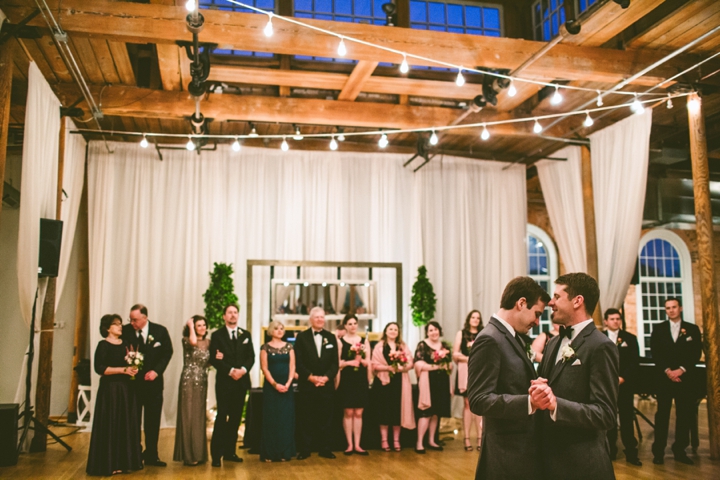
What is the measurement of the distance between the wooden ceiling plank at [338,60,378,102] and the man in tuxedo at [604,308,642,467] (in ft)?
A: 12.9

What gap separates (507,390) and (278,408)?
453 centimetres

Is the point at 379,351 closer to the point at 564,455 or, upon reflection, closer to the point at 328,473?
the point at 328,473

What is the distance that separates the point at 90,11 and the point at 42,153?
1.79m

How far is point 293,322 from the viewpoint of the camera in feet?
31.3

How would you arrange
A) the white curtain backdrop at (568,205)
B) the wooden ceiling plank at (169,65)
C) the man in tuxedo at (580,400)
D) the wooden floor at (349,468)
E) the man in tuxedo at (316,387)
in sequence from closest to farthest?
the man in tuxedo at (580,400) → the wooden floor at (349,468) → the wooden ceiling plank at (169,65) → the man in tuxedo at (316,387) → the white curtain backdrop at (568,205)

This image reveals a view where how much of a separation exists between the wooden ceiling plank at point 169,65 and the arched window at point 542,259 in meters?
8.89

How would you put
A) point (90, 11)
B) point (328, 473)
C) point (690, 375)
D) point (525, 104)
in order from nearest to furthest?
point (90, 11), point (328, 473), point (690, 375), point (525, 104)

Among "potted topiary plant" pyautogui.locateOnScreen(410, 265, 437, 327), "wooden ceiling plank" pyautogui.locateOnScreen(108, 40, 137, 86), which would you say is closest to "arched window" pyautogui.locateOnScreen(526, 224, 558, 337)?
"potted topiary plant" pyautogui.locateOnScreen(410, 265, 437, 327)

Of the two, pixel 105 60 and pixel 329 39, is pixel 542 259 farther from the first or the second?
pixel 105 60

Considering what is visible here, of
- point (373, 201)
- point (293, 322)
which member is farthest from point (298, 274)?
point (373, 201)

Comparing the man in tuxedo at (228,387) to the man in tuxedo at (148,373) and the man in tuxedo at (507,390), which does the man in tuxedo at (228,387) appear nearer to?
the man in tuxedo at (148,373)

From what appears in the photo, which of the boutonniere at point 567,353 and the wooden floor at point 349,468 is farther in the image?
the wooden floor at point 349,468

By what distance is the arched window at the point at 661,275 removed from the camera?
13930 millimetres

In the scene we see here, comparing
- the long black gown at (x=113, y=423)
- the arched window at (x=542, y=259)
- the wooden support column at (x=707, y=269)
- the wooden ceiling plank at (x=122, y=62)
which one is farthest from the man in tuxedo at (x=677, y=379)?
the arched window at (x=542, y=259)
